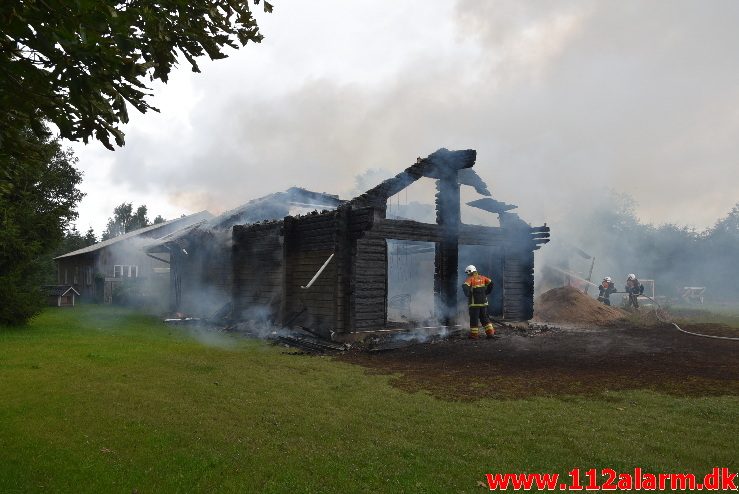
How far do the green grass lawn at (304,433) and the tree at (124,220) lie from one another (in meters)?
87.3

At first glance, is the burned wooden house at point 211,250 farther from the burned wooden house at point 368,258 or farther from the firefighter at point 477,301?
the firefighter at point 477,301

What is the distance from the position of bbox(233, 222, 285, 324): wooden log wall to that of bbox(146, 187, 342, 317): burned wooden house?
97 cm

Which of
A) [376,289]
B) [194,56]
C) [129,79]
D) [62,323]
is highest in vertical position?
[194,56]

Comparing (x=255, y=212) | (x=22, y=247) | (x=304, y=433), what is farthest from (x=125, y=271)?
(x=304, y=433)

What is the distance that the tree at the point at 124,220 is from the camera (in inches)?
3479

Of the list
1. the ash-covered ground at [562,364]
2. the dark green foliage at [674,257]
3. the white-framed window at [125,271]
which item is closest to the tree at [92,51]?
the ash-covered ground at [562,364]

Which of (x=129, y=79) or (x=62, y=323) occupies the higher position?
(x=129, y=79)

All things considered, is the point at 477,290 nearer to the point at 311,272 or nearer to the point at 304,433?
the point at 311,272

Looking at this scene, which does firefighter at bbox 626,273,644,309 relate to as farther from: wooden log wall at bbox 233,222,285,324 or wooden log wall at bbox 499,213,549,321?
wooden log wall at bbox 233,222,285,324

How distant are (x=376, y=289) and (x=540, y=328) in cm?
663

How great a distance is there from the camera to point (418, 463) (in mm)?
4629

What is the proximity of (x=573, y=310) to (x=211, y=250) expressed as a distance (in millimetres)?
16265

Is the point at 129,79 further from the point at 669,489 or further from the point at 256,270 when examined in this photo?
the point at 256,270

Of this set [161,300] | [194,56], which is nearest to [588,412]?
[194,56]
